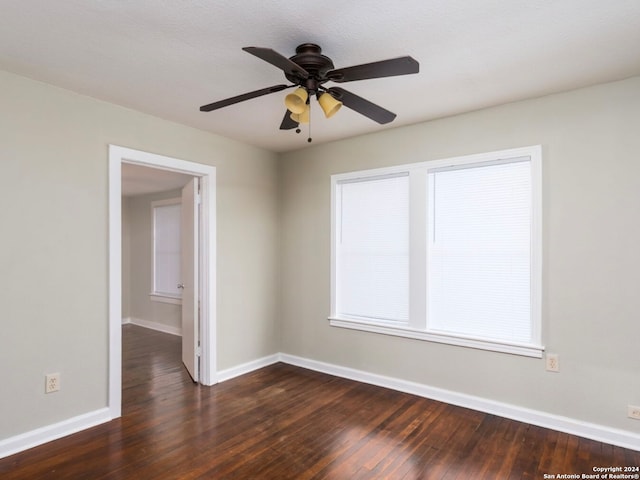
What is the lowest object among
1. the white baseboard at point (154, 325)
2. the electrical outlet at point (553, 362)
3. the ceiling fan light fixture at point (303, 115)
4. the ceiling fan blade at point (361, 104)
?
the white baseboard at point (154, 325)

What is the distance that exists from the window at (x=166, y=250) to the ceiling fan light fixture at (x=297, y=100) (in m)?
4.65

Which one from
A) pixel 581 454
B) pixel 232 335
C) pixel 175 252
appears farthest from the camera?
pixel 175 252

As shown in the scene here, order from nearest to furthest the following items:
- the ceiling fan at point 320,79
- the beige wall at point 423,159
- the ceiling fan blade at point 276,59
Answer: the ceiling fan blade at point 276,59 < the ceiling fan at point 320,79 < the beige wall at point 423,159

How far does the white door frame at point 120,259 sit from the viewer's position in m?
3.02

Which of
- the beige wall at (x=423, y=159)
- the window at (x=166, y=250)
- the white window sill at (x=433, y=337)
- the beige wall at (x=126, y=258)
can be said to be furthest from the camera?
the beige wall at (x=126, y=258)

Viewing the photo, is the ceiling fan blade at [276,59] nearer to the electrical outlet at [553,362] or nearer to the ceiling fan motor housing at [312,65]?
the ceiling fan motor housing at [312,65]

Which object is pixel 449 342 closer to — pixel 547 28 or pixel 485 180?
pixel 485 180

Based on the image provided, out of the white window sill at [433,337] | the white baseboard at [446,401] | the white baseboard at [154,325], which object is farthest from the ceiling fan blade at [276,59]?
the white baseboard at [154,325]

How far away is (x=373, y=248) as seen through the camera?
3.86 m

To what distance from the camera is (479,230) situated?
10.6 ft

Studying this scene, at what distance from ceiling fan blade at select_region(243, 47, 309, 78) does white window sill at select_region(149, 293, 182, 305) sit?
4992 mm

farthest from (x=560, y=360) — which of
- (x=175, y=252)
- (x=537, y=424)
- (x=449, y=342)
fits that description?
(x=175, y=252)

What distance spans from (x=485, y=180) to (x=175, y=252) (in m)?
4.92

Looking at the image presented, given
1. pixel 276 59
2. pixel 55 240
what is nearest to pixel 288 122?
pixel 276 59
